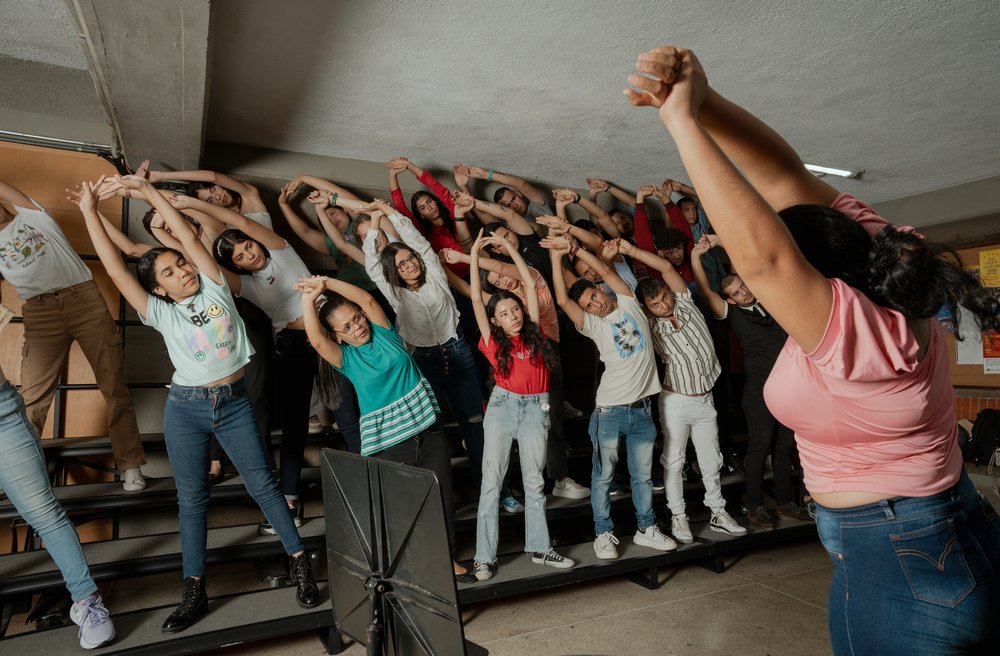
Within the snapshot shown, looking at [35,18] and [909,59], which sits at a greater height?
[35,18]

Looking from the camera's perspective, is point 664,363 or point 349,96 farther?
point 664,363

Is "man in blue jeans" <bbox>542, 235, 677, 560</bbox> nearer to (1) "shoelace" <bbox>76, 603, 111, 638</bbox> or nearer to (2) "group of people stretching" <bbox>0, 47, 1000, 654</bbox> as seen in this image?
(2) "group of people stretching" <bbox>0, 47, 1000, 654</bbox>

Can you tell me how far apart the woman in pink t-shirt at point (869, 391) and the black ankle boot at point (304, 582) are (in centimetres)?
245

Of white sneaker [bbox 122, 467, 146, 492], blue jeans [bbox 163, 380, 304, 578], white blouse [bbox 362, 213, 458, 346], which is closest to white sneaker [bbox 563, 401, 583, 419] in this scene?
white blouse [bbox 362, 213, 458, 346]

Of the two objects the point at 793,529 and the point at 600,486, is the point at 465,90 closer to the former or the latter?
the point at 600,486

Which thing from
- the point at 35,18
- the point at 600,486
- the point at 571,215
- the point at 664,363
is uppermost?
the point at 35,18

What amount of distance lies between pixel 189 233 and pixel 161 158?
121cm

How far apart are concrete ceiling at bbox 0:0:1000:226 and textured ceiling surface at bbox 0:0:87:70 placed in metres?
→ 0.01

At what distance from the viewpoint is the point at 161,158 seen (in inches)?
140

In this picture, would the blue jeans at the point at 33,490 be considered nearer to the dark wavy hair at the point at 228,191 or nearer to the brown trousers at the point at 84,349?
the brown trousers at the point at 84,349

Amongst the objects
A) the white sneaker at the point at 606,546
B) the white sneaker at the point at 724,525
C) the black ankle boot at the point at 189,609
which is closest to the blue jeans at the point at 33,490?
the black ankle boot at the point at 189,609

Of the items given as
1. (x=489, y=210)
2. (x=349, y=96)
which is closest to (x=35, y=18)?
(x=349, y=96)

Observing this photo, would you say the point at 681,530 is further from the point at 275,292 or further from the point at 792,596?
the point at 275,292

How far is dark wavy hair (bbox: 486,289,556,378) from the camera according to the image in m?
3.37
